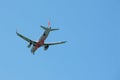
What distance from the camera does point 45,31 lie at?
198 m

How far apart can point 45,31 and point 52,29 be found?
14.7 ft

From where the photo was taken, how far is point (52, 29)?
19425cm
